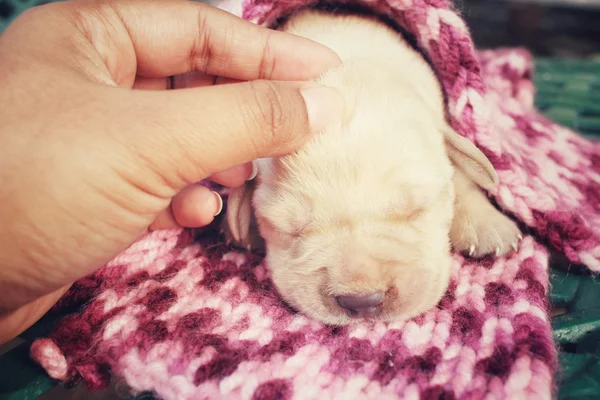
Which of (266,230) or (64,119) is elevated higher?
(64,119)

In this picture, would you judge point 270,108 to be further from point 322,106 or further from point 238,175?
point 238,175

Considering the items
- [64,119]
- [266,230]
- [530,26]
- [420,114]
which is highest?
[64,119]

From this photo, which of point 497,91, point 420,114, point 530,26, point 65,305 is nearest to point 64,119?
point 65,305

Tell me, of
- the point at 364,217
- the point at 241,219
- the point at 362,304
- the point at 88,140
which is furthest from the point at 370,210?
the point at 88,140

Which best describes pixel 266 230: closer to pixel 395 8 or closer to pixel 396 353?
pixel 396 353

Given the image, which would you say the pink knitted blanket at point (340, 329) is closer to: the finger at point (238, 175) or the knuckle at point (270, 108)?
the finger at point (238, 175)

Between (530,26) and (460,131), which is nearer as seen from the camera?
(460,131)
